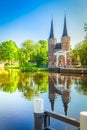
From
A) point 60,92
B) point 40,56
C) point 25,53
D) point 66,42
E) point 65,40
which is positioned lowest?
point 60,92

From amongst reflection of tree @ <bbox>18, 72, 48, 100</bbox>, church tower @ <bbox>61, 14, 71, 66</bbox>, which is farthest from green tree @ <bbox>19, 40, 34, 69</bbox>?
reflection of tree @ <bbox>18, 72, 48, 100</bbox>

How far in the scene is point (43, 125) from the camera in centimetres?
319

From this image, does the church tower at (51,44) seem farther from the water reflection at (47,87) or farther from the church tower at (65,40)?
the water reflection at (47,87)

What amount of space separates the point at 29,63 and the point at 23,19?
993cm

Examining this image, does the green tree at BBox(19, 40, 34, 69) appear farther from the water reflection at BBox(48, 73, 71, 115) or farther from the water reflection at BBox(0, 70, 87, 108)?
the water reflection at BBox(48, 73, 71, 115)

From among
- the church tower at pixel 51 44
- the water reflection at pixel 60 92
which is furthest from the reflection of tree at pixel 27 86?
the church tower at pixel 51 44

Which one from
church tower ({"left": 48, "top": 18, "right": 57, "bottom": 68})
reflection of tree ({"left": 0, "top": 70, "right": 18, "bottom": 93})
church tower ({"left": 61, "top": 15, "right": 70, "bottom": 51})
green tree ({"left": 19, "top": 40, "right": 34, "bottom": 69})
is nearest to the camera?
reflection of tree ({"left": 0, "top": 70, "right": 18, "bottom": 93})

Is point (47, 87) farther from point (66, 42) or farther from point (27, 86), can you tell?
point (66, 42)

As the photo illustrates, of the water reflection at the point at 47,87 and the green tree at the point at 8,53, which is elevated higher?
the green tree at the point at 8,53

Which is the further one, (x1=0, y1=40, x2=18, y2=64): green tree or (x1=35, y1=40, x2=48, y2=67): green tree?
(x1=0, y1=40, x2=18, y2=64): green tree

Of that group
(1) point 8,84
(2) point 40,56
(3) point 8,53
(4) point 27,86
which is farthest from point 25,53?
(4) point 27,86

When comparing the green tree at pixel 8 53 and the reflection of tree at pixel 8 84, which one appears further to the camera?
the green tree at pixel 8 53

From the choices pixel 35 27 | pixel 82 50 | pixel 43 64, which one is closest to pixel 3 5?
pixel 35 27

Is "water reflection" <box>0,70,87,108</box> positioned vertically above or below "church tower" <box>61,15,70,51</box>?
below
